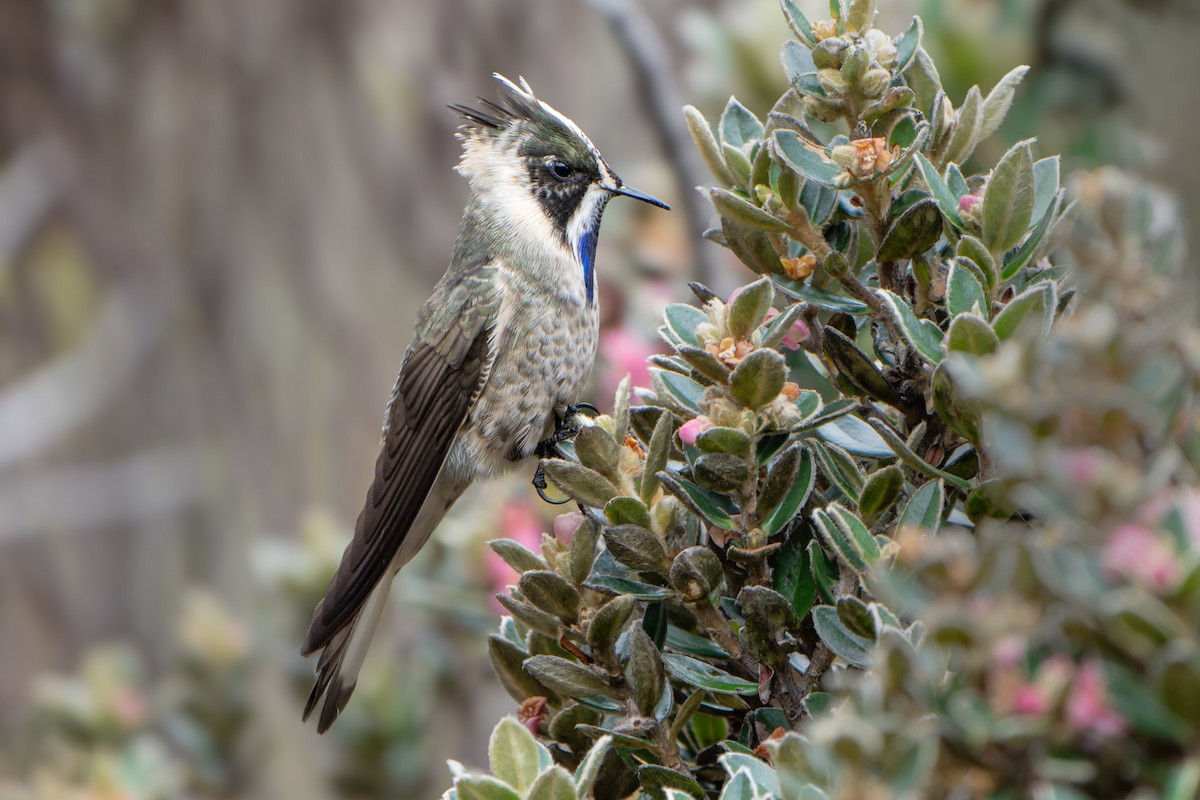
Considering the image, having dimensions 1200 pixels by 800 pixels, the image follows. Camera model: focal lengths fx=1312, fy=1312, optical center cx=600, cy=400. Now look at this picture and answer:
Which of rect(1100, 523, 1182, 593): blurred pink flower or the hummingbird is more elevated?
the hummingbird

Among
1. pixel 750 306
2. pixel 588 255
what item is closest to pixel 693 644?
pixel 750 306

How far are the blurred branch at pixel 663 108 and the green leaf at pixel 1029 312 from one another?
186cm

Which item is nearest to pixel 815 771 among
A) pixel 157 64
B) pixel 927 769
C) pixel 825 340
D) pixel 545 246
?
pixel 927 769

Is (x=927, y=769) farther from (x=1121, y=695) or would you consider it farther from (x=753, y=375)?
(x=753, y=375)

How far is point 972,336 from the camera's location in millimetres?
890

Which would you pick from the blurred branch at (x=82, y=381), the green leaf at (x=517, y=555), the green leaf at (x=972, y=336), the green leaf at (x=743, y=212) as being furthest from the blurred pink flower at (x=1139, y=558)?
the blurred branch at (x=82, y=381)

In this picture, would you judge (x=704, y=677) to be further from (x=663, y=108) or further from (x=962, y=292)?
(x=663, y=108)

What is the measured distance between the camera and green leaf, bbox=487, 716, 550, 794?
0.94m

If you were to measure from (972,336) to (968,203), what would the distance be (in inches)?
8.5

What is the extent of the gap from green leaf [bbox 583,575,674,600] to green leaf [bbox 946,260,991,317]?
32cm

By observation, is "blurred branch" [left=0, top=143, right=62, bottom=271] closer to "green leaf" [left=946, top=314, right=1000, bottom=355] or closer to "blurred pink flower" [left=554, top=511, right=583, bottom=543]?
"blurred pink flower" [left=554, top=511, right=583, bottom=543]

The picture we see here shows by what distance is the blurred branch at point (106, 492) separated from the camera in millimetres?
5992

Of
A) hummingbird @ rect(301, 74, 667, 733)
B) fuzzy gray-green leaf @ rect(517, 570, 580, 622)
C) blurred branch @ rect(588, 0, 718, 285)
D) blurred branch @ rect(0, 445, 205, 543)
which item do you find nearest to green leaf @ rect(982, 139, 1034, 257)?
fuzzy gray-green leaf @ rect(517, 570, 580, 622)

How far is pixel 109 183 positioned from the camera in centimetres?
630
